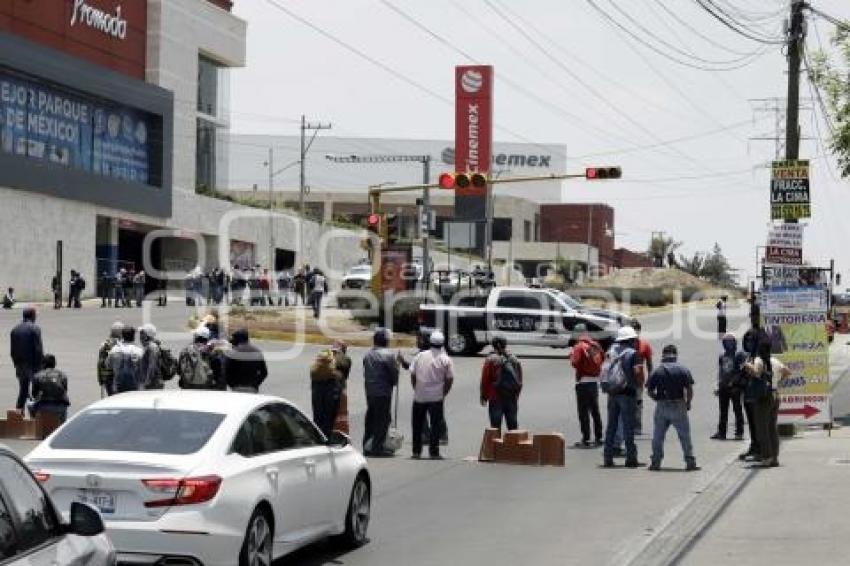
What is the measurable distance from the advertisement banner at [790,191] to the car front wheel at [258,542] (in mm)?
15131

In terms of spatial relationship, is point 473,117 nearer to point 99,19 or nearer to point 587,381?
point 99,19

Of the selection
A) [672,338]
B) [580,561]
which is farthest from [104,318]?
[580,561]

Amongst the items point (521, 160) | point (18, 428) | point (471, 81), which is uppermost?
point (521, 160)

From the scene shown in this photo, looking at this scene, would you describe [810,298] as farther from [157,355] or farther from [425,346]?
[157,355]

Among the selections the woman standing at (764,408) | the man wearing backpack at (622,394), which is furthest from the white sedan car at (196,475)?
the woman standing at (764,408)

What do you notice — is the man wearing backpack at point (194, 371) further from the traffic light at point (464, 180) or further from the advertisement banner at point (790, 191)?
the traffic light at point (464, 180)

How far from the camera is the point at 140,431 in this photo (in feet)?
34.4

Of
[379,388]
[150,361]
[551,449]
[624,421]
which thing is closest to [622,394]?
[624,421]

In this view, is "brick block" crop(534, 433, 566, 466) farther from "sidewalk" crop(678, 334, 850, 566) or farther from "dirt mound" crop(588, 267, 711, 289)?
"dirt mound" crop(588, 267, 711, 289)

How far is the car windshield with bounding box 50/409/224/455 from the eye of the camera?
10328 mm

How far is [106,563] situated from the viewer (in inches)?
290

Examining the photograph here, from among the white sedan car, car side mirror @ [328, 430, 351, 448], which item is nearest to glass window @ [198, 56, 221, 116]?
car side mirror @ [328, 430, 351, 448]

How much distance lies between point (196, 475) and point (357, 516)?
2.95 metres

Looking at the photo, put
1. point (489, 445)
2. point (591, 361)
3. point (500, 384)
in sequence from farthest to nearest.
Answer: point (591, 361) → point (500, 384) → point (489, 445)
